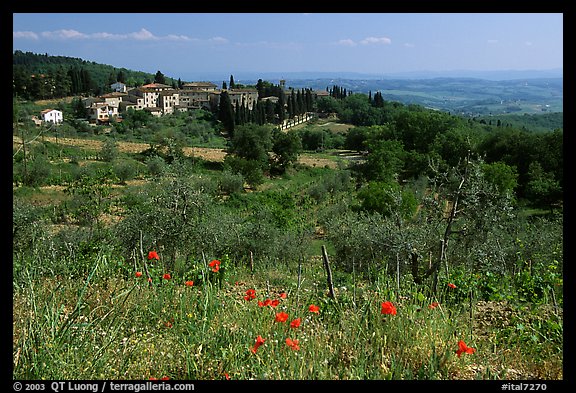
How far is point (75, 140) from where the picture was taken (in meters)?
43.8

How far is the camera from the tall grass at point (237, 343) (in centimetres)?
229

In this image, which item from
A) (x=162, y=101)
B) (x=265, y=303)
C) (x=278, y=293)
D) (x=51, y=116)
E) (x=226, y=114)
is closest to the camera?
(x=265, y=303)

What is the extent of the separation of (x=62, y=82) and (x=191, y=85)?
771 inches

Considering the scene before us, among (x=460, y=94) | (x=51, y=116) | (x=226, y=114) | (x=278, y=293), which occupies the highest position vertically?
(x=460, y=94)

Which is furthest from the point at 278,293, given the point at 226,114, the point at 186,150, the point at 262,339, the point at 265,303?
the point at 226,114

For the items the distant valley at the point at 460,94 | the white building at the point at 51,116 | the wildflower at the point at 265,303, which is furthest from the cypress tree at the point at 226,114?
the wildflower at the point at 265,303

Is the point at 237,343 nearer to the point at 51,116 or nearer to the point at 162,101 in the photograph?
the point at 51,116

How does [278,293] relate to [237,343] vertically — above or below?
below

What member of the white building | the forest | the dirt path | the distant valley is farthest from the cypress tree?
the forest

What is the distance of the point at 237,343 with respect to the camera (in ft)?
8.55

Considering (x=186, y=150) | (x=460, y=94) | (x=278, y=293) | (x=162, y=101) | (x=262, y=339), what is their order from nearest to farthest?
(x=262, y=339)
(x=278, y=293)
(x=186, y=150)
(x=162, y=101)
(x=460, y=94)

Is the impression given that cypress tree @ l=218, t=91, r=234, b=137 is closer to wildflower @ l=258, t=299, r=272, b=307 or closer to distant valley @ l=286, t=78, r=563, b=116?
distant valley @ l=286, t=78, r=563, b=116

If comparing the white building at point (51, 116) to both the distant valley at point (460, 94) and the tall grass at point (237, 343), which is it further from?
the tall grass at point (237, 343)
